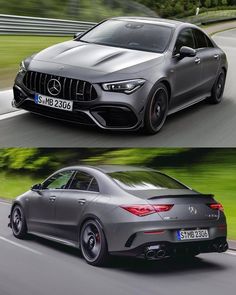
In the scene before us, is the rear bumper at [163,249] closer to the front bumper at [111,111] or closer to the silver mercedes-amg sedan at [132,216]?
the silver mercedes-amg sedan at [132,216]

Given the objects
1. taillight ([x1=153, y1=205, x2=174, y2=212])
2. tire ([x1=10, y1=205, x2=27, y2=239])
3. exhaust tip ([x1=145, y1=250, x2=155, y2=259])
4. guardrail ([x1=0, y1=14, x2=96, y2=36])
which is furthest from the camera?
guardrail ([x1=0, y1=14, x2=96, y2=36])

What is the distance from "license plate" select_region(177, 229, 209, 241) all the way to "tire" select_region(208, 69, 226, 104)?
4.99m

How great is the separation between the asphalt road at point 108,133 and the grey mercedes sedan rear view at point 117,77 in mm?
271

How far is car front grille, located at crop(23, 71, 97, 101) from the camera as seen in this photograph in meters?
8.30

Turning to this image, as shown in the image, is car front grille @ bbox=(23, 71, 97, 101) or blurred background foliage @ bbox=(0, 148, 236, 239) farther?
blurred background foliage @ bbox=(0, 148, 236, 239)

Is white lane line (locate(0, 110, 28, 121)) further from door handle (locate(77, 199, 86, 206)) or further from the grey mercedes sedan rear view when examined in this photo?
door handle (locate(77, 199, 86, 206))

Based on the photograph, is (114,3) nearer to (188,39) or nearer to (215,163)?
(215,163)

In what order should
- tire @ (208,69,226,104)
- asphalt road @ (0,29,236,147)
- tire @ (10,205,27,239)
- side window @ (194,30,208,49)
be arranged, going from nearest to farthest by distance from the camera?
asphalt road @ (0,29,236,147) → tire @ (10,205,27,239) → side window @ (194,30,208,49) → tire @ (208,69,226,104)

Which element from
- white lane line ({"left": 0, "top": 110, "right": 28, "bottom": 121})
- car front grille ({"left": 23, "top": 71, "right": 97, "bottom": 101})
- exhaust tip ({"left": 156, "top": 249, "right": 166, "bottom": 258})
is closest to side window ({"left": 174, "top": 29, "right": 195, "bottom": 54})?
car front grille ({"left": 23, "top": 71, "right": 97, "bottom": 101})

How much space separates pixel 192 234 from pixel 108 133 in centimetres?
280

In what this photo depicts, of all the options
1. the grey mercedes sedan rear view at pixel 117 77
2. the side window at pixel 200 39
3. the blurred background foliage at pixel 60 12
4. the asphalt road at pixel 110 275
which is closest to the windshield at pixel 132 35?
the grey mercedes sedan rear view at pixel 117 77

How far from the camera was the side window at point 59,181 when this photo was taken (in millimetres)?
7980

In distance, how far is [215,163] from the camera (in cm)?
1339

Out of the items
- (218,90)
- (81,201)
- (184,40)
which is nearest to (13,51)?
(218,90)
